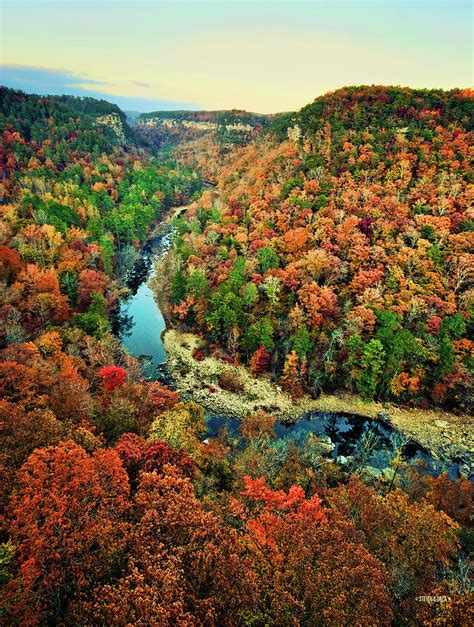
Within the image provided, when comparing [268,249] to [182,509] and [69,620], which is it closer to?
[182,509]

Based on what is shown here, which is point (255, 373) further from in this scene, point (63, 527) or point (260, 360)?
point (63, 527)

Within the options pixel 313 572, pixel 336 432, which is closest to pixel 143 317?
pixel 336 432

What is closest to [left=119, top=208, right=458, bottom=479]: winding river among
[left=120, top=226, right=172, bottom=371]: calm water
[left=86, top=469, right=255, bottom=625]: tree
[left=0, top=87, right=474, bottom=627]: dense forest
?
[left=120, top=226, right=172, bottom=371]: calm water

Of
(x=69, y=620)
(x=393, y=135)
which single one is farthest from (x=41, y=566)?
(x=393, y=135)

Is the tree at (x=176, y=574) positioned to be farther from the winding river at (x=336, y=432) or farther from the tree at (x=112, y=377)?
the tree at (x=112, y=377)

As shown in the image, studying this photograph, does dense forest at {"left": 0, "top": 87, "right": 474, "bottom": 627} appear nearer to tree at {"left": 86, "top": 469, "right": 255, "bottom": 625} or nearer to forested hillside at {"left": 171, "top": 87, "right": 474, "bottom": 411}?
tree at {"left": 86, "top": 469, "right": 255, "bottom": 625}

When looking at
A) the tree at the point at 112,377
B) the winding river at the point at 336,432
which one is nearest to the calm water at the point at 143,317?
the winding river at the point at 336,432
